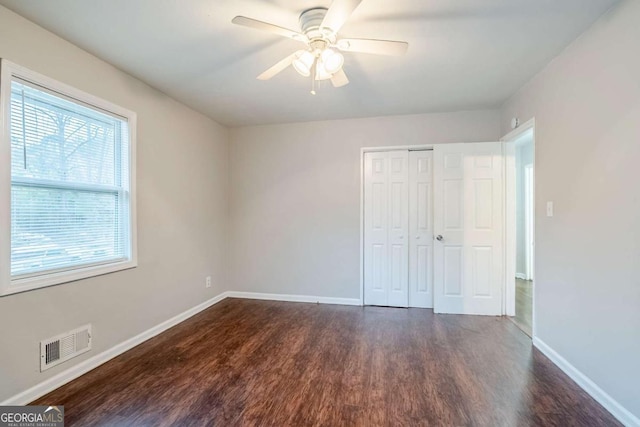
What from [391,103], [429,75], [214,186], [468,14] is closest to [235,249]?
[214,186]

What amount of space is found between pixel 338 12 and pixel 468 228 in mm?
2967

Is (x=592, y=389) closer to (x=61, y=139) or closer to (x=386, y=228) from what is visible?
(x=386, y=228)

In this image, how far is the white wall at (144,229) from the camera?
193 cm

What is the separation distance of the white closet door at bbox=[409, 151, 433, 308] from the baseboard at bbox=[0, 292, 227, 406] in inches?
115

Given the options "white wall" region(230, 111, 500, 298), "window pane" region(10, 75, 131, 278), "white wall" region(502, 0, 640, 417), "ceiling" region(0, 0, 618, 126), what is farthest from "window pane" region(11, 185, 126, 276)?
"white wall" region(502, 0, 640, 417)

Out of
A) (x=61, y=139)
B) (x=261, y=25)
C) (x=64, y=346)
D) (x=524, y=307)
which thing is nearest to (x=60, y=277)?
(x=64, y=346)

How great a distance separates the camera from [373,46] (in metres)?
1.84

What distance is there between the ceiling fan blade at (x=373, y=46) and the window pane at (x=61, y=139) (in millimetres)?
2091

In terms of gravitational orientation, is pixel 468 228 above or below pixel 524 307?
above

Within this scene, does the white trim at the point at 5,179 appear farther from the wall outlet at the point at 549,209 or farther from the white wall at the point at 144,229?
the wall outlet at the point at 549,209

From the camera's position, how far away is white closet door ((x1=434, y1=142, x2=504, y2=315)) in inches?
140

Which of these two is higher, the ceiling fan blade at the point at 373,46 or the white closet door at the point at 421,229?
the ceiling fan blade at the point at 373,46

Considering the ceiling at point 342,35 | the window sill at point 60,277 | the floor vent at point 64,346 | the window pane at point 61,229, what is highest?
the ceiling at point 342,35

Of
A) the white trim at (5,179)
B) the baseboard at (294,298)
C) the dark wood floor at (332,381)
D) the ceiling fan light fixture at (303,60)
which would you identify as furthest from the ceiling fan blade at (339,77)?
the baseboard at (294,298)
